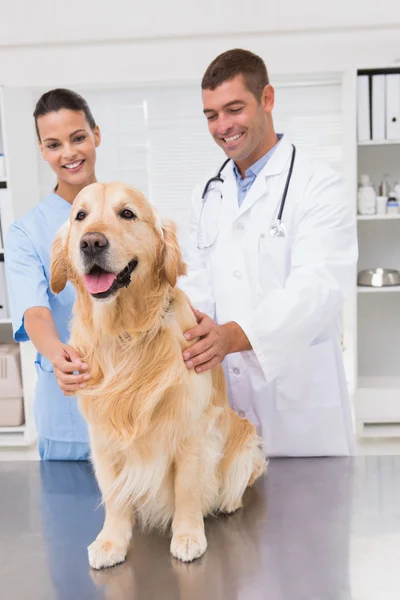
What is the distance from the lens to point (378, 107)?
347cm

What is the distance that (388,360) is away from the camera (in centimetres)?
406

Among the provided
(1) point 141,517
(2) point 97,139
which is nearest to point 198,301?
(2) point 97,139

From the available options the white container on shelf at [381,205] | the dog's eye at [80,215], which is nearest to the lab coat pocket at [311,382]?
the dog's eye at [80,215]

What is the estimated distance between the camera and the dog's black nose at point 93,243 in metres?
1.09

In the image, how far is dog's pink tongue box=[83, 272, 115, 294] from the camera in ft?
3.70

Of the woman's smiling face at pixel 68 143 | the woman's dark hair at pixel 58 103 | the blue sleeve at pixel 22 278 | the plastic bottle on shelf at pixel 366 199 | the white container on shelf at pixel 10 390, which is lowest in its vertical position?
the white container on shelf at pixel 10 390

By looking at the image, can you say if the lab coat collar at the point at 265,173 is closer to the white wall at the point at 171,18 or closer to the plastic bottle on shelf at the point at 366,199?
the plastic bottle on shelf at the point at 366,199

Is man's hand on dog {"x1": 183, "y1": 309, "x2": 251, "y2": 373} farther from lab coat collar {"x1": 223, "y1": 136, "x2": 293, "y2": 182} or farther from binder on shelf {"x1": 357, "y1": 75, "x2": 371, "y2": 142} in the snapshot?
binder on shelf {"x1": 357, "y1": 75, "x2": 371, "y2": 142}

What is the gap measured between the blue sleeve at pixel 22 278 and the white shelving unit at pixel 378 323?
2.36 metres

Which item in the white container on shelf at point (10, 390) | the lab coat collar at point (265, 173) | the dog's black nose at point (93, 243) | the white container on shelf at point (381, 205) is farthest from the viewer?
the white container on shelf at point (10, 390)

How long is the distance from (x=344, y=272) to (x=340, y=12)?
2768mm

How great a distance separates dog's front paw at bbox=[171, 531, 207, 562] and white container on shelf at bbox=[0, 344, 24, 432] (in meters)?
2.68

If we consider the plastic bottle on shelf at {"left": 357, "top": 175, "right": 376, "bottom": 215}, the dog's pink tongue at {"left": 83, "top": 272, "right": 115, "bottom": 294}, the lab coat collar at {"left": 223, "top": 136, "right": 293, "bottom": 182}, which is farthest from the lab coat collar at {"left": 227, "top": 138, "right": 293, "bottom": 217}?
the plastic bottle on shelf at {"left": 357, "top": 175, "right": 376, "bottom": 215}

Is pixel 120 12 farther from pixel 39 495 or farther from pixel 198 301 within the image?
pixel 39 495
